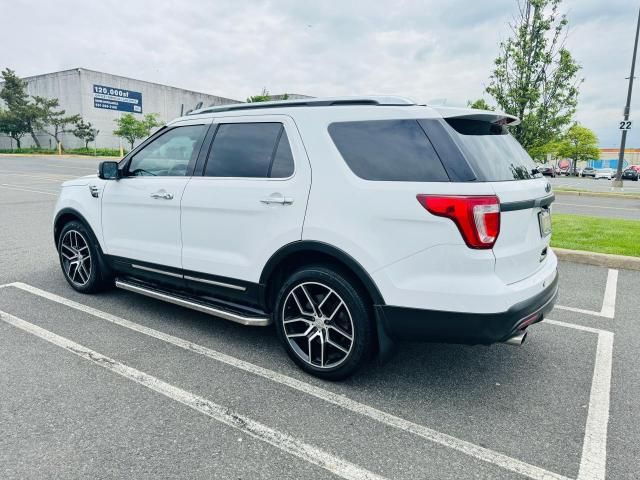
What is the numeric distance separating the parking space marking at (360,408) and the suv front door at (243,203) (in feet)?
1.57

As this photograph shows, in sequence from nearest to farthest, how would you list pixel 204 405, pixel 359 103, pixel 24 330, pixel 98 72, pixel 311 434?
pixel 311 434, pixel 204 405, pixel 359 103, pixel 24 330, pixel 98 72

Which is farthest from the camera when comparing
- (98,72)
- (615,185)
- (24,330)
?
(98,72)

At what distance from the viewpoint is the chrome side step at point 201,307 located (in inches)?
135

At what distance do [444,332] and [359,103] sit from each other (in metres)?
1.58

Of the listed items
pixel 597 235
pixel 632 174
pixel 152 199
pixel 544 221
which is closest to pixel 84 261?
pixel 152 199

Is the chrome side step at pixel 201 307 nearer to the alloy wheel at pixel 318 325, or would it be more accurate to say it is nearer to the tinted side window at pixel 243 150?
the alloy wheel at pixel 318 325

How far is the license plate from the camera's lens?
10.0 feet

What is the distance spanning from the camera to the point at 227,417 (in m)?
2.76

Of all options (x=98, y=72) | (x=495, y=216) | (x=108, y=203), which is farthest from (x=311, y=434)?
(x=98, y=72)

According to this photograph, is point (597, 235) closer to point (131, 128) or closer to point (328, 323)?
point (328, 323)

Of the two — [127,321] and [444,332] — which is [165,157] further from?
[444,332]

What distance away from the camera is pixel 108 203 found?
449 centimetres

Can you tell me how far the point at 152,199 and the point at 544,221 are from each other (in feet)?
A: 10.3

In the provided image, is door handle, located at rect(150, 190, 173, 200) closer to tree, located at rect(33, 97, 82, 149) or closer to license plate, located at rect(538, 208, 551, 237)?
license plate, located at rect(538, 208, 551, 237)
